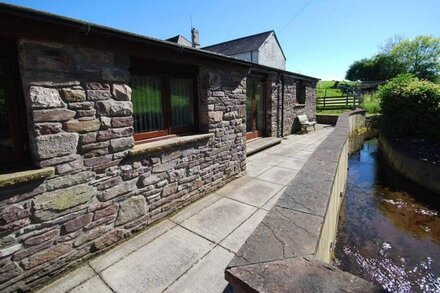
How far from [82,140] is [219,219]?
7.09 ft

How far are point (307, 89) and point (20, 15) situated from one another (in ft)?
40.1

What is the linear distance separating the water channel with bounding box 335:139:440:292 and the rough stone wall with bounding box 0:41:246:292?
10.9 ft

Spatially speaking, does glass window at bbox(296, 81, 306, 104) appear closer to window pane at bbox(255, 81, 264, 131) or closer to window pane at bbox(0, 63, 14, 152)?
window pane at bbox(255, 81, 264, 131)

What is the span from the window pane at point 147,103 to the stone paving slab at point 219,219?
161 centimetres

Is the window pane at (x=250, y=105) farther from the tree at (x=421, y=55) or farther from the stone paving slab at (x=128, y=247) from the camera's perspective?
the tree at (x=421, y=55)

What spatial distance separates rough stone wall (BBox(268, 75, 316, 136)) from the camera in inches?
357

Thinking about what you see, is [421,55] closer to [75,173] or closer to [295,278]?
[295,278]

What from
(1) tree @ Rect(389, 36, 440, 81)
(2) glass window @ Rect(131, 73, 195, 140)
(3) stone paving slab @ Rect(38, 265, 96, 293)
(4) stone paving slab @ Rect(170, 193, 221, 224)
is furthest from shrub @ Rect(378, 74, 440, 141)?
(1) tree @ Rect(389, 36, 440, 81)

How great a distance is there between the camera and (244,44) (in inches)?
860

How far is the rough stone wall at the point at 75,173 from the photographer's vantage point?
2.19m

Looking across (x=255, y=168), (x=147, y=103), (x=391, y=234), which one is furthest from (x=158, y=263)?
(x=391, y=234)

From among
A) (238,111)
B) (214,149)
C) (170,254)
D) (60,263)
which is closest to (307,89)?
(238,111)

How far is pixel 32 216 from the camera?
2.24m

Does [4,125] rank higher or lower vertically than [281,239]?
higher
